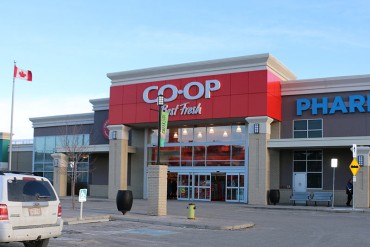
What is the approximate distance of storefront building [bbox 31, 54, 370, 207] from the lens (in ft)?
112

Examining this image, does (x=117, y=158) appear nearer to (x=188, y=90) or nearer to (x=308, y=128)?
(x=188, y=90)

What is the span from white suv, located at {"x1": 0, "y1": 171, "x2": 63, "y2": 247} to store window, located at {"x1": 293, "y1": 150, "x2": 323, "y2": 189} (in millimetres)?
26491

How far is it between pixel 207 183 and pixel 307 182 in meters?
7.41

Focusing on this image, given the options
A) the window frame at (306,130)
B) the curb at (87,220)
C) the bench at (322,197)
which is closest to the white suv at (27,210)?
the curb at (87,220)

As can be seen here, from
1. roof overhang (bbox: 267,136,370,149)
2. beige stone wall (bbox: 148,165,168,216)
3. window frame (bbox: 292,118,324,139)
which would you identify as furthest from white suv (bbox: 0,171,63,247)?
window frame (bbox: 292,118,324,139)

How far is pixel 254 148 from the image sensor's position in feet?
114

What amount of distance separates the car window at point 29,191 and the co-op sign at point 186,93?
2498 centimetres

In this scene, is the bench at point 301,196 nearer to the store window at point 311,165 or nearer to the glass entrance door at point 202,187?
the store window at point 311,165

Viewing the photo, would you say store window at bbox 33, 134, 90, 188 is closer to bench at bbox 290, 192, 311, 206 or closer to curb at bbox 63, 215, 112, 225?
bench at bbox 290, 192, 311, 206

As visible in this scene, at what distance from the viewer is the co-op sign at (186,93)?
119 ft

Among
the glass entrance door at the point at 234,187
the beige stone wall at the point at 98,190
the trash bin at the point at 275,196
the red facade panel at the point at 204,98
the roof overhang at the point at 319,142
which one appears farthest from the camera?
the beige stone wall at the point at 98,190

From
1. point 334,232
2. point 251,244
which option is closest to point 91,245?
point 251,244

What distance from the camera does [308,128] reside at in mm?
35625

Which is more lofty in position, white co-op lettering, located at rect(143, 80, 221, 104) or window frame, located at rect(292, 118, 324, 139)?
white co-op lettering, located at rect(143, 80, 221, 104)
